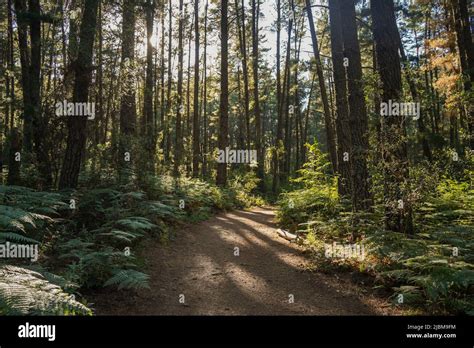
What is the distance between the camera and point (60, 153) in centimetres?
1035

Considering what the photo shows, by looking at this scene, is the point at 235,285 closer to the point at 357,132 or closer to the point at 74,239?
the point at 74,239

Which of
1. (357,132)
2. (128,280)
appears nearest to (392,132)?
(357,132)

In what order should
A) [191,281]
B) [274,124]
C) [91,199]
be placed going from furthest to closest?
[274,124], [91,199], [191,281]

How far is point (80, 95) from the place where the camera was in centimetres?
962

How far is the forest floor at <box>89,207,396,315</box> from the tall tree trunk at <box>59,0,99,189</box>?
318cm

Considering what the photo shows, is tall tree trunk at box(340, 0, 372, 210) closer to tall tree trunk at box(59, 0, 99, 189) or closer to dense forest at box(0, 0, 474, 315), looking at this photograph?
dense forest at box(0, 0, 474, 315)

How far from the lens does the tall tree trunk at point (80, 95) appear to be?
9.47 meters

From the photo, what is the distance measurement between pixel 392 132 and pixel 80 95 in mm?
7801

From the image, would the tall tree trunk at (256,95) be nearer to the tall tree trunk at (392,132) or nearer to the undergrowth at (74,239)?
the undergrowth at (74,239)

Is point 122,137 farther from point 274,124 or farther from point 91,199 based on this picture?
point 274,124

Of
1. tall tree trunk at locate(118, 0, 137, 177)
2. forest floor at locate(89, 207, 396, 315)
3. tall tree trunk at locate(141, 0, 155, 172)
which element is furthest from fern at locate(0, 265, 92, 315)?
tall tree trunk at locate(141, 0, 155, 172)

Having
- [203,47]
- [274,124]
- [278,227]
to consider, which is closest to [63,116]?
[278,227]

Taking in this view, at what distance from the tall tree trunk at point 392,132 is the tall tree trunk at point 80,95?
7.13 m
